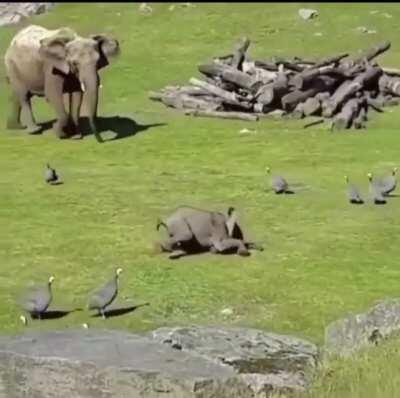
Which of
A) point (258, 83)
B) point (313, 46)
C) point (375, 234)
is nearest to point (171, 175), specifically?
point (375, 234)

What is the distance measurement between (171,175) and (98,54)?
492cm

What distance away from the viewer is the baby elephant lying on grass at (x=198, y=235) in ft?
58.3

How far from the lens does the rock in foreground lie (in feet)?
35.9

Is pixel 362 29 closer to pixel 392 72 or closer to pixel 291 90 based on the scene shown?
pixel 392 72

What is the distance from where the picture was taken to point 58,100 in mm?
27672

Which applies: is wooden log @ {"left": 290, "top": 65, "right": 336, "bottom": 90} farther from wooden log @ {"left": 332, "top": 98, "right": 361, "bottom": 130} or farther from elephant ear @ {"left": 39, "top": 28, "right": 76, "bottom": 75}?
elephant ear @ {"left": 39, "top": 28, "right": 76, "bottom": 75}

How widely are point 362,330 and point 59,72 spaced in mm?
15611

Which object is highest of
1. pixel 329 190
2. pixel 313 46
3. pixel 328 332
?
pixel 328 332

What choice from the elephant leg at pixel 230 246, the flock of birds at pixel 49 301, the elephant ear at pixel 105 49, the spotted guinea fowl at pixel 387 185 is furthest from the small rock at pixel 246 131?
the flock of birds at pixel 49 301

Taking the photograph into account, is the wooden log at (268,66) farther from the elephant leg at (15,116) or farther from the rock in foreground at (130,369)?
the rock in foreground at (130,369)

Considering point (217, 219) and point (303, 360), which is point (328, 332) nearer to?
point (303, 360)

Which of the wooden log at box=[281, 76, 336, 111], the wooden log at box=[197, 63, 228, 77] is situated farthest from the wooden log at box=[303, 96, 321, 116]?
the wooden log at box=[197, 63, 228, 77]

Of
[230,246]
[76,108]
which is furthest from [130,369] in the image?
[76,108]

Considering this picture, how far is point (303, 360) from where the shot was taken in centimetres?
1206
